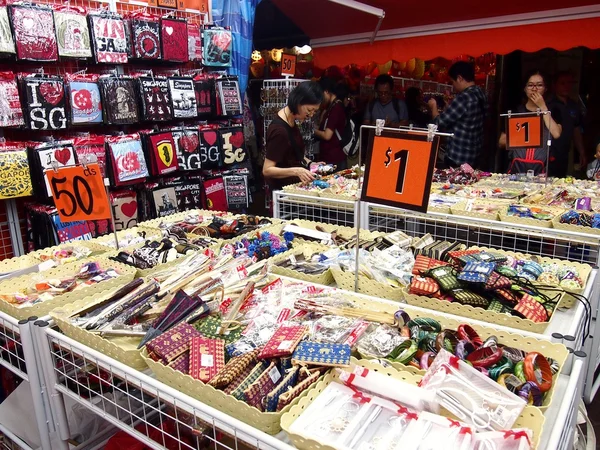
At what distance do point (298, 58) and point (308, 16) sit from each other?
614 millimetres

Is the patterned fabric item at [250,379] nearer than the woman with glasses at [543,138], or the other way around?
the patterned fabric item at [250,379]

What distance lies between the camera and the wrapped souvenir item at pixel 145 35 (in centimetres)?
401

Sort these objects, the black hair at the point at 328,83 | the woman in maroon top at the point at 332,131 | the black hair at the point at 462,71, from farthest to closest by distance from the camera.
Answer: the black hair at the point at 328,83 < the woman in maroon top at the point at 332,131 < the black hair at the point at 462,71

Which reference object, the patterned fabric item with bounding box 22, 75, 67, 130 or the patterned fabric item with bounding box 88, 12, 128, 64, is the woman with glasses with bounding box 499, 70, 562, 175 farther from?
the patterned fabric item with bounding box 22, 75, 67, 130

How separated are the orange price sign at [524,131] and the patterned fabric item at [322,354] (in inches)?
119

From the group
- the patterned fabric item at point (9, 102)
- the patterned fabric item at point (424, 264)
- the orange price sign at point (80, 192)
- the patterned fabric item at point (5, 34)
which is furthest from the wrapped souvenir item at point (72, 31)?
the patterned fabric item at point (424, 264)

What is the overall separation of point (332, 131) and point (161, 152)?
2.13 meters

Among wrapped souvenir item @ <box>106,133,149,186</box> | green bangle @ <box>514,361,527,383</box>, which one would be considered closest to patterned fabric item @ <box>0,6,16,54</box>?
wrapped souvenir item @ <box>106,133,149,186</box>

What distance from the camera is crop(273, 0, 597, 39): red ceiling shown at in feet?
15.5

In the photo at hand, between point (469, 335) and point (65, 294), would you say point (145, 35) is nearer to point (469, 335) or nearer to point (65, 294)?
point (65, 294)

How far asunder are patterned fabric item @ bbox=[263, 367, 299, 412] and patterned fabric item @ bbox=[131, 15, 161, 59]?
356cm

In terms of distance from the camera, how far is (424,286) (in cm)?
173

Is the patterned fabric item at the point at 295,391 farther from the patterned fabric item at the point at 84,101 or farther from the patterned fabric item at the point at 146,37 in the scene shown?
the patterned fabric item at the point at 146,37

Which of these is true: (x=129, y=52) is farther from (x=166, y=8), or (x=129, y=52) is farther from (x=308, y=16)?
(x=308, y=16)
